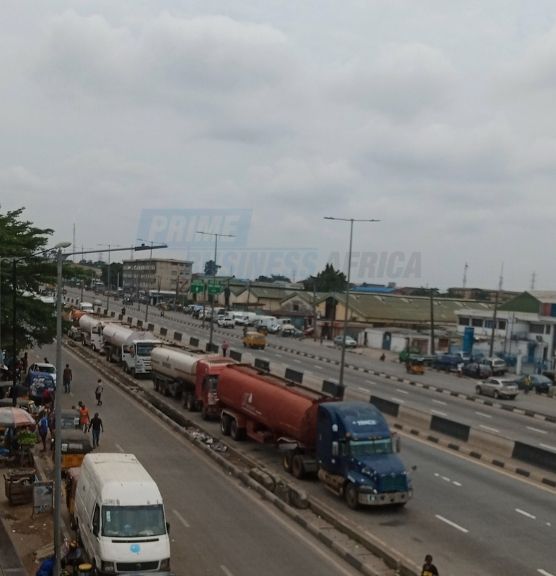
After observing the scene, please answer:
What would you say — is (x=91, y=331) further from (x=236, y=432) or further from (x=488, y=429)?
(x=488, y=429)

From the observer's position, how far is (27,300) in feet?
126

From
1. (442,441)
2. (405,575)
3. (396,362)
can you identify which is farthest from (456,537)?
(396,362)

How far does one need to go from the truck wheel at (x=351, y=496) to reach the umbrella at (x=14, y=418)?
10.6 meters

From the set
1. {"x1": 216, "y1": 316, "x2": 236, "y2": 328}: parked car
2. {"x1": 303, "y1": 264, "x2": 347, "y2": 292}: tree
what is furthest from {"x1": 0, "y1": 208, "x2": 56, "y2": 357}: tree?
{"x1": 303, "y1": 264, "x2": 347, "y2": 292}: tree

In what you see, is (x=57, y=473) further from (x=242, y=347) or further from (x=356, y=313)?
(x=356, y=313)

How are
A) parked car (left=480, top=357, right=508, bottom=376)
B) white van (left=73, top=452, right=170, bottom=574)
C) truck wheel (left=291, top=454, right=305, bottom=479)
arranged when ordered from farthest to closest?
parked car (left=480, top=357, right=508, bottom=376) → truck wheel (left=291, top=454, right=305, bottom=479) → white van (left=73, top=452, right=170, bottom=574)

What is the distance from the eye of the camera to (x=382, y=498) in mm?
19344

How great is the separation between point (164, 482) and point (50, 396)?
13504 millimetres

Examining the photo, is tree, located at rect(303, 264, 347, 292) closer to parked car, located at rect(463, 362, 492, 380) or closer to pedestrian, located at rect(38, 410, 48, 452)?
parked car, located at rect(463, 362, 492, 380)

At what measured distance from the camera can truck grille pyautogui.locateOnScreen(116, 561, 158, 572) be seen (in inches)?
544

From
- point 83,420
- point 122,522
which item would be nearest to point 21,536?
point 122,522

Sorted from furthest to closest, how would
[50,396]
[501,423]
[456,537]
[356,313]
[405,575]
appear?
[356,313], [501,423], [50,396], [456,537], [405,575]

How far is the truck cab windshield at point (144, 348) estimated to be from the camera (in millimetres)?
44406

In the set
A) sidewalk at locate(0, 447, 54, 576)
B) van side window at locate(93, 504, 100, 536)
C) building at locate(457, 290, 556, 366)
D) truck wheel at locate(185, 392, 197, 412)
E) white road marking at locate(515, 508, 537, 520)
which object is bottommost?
sidewalk at locate(0, 447, 54, 576)
